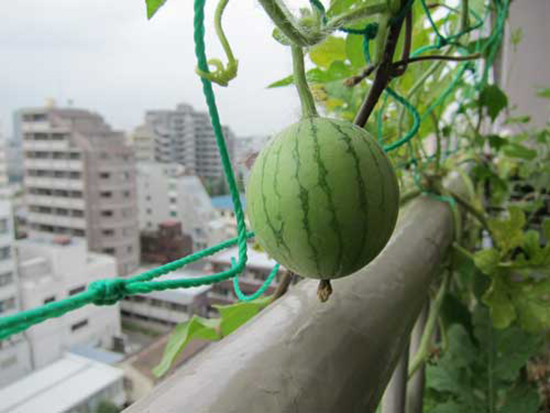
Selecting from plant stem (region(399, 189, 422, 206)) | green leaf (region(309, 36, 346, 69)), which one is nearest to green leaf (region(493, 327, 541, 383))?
plant stem (region(399, 189, 422, 206))

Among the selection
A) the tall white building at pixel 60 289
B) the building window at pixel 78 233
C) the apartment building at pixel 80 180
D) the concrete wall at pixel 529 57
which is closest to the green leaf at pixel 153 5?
the tall white building at pixel 60 289

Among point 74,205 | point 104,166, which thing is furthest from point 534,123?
point 74,205

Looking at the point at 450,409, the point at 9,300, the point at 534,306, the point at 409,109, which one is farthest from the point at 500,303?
the point at 9,300

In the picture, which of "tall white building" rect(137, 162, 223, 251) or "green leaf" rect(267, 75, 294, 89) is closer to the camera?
"green leaf" rect(267, 75, 294, 89)

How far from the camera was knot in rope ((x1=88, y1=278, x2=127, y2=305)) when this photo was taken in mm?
193

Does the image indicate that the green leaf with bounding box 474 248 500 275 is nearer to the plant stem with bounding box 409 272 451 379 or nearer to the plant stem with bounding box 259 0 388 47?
the plant stem with bounding box 409 272 451 379

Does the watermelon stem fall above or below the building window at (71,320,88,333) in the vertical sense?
above

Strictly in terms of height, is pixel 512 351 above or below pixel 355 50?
below

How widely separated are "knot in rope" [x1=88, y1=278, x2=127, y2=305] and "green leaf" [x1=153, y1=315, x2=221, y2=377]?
0.66 ft

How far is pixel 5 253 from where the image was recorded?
1.22m

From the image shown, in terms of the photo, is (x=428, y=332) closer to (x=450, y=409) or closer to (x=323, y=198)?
(x=450, y=409)

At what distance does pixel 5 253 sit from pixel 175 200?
0.52 m

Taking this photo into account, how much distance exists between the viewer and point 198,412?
0.58 ft

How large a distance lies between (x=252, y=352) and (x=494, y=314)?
1.46ft
